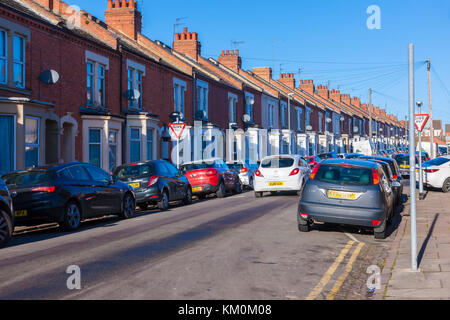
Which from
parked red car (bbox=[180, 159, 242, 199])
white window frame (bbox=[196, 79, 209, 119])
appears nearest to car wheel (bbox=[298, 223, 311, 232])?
parked red car (bbox=[180, 159, 242, 199])

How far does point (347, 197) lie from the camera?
34.8ft

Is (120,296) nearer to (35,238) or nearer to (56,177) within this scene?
(35,238)

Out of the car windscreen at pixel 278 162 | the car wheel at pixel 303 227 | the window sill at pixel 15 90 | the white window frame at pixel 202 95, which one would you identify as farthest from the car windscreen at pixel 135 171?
the white window frame at pixel 202 95

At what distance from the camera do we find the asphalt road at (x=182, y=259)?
631 cm

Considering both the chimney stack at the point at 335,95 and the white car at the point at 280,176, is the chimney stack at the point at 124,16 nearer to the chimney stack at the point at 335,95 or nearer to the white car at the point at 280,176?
the white car at the point at 280,176

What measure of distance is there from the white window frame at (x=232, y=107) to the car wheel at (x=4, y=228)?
31.0 m

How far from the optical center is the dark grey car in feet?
34.4

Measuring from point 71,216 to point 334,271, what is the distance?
6.77 m

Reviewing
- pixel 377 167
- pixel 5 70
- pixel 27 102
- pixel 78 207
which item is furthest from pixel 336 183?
pixel 5 70

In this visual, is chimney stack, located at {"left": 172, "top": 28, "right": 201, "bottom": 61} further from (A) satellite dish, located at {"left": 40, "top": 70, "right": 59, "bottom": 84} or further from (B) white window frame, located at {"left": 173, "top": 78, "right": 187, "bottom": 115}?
(A) satellite dish, located at {"left": 40, "top": 70, "right": 59, "bottom": 84}

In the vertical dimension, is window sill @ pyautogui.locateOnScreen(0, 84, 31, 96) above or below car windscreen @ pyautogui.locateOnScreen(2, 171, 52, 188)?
above

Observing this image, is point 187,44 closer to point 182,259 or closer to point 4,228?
point 4,228

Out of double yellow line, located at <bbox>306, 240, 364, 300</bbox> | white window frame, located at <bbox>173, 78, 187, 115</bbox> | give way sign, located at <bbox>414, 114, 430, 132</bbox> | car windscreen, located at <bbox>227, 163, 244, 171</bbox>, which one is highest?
white window frame, located at <bbox>173, 78, 187, 115</bbox>

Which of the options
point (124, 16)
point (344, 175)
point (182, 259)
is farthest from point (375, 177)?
point (124, 16)
